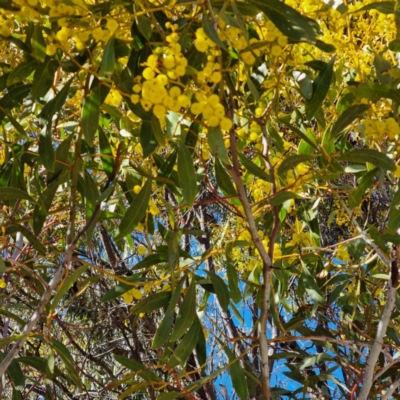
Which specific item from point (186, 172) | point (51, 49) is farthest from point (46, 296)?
point (51, 49)

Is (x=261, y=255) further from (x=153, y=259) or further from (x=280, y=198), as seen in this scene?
(x=153, y=259)

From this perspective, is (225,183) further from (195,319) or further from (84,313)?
(84,313)

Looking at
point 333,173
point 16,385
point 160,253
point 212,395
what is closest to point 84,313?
point 212,395

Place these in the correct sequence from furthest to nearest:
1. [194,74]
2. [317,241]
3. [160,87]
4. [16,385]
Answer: [317,241]
[16,385]
[194,74]
[160,87]

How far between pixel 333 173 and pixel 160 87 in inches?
22.4

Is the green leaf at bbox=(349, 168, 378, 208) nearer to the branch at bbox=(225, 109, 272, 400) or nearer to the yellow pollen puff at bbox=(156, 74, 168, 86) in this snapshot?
the branch at bbox=(225, 109, 272, 400)

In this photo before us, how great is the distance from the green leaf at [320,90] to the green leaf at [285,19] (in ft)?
0.69

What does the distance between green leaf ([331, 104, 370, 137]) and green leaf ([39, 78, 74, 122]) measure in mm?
558

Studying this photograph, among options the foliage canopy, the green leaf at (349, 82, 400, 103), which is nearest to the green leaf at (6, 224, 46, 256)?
the foliage canopy

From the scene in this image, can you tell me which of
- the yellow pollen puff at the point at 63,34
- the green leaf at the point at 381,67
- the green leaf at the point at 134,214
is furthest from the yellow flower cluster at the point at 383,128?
the yellow pollen puff at the point at 63,34

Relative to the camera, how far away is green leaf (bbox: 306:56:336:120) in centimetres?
131

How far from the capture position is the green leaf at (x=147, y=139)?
1.26 m

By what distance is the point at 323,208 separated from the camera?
375cm

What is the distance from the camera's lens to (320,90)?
1.31 meters
